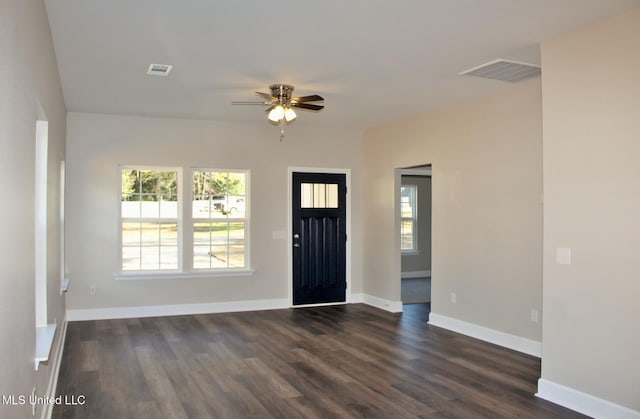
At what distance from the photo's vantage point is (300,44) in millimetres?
4074

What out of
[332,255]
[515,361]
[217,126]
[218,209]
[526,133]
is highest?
[217,126]

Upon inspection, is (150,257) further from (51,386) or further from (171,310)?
(51,386)

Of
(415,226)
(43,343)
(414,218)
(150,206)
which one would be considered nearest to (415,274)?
(415,226)

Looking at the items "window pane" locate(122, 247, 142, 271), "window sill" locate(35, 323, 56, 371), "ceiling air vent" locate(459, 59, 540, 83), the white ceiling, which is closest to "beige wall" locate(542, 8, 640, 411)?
the white ceiling

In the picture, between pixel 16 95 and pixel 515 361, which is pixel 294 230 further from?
pixel 16 95

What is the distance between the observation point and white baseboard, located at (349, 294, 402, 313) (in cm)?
741

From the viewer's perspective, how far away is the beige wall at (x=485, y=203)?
5.21 metres

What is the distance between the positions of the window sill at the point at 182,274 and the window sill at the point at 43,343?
129 inches

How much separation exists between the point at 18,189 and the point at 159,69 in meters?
2.80

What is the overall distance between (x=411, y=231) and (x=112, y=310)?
659cm

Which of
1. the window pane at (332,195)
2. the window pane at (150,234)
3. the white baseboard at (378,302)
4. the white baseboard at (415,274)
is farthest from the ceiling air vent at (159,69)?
the white baseboard at (415,274)

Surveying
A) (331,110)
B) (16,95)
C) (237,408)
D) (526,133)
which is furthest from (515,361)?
(16,95)

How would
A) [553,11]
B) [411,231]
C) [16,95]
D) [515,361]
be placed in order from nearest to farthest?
1. [16,95]
2. [553,11]
3. [515,361]
4. [411,231]

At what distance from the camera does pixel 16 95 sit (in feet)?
7.04
